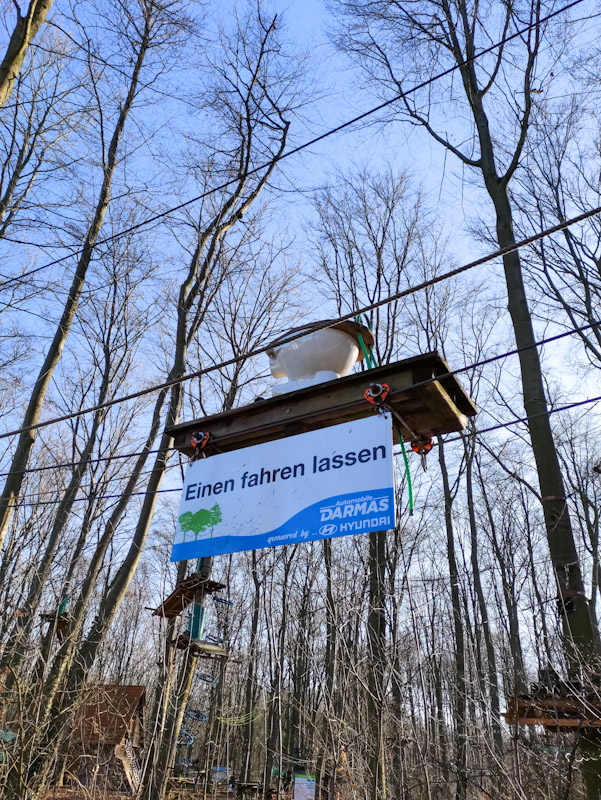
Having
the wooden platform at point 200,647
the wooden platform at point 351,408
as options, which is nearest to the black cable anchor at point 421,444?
the wooden platform at point 351,408

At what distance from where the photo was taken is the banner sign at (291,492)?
2996 mm

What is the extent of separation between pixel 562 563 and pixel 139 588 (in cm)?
2355

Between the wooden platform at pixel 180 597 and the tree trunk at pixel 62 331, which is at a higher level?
the tree trunk at pixel 62 331

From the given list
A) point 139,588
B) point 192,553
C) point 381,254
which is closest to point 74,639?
point 192,553

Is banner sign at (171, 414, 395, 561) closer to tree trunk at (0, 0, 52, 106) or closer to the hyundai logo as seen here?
the hyundai logo

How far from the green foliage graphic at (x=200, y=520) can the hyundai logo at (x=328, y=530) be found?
29.8 inches

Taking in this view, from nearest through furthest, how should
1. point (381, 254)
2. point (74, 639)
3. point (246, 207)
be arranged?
point (74, 639), point (246, 207), point (381, 254)

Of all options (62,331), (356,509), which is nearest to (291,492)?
(356,509)

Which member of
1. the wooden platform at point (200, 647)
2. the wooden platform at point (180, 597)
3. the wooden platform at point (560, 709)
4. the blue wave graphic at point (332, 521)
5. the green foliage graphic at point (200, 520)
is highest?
the wooden platform at point (180, 597)

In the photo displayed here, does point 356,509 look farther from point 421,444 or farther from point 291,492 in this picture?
point 421,444

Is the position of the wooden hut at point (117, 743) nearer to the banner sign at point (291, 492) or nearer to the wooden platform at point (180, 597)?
the wooden platform at point (180, 597)

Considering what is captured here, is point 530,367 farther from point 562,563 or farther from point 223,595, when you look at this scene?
point 223,595

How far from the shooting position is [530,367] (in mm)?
6000

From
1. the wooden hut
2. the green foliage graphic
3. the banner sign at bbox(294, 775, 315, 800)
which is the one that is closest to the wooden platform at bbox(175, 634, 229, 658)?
the green foliage graphic
